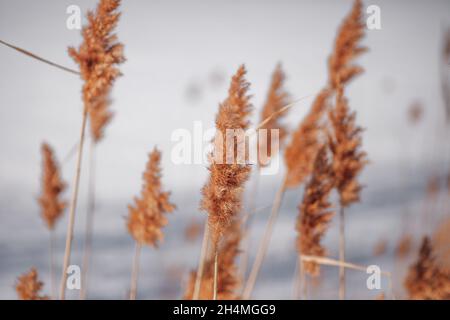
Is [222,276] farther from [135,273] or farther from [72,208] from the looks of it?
[72,208]

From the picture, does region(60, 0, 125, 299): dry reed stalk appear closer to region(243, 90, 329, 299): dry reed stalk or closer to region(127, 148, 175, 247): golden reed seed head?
region(127, 148, 175, 247): golden reed seed head

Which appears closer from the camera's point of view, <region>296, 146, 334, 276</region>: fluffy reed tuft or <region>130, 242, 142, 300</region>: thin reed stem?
<region>130, 242, 142, 300</region>: thin reed stem

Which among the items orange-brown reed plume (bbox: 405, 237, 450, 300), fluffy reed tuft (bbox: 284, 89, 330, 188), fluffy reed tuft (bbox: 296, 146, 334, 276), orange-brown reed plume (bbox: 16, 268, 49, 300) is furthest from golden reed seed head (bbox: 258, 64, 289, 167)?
orange-brown reed plume (bbox: 16, 268, 49, 300)

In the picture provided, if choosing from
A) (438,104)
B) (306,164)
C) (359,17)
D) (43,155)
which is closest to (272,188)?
(306,164)

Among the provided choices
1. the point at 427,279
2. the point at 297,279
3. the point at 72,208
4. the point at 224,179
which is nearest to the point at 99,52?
the point at 72,208

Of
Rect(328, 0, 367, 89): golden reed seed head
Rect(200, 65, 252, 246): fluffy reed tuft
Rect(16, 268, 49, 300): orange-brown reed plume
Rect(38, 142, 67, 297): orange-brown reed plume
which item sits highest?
Rect(328, 0, 367, 89): golden reed seed head

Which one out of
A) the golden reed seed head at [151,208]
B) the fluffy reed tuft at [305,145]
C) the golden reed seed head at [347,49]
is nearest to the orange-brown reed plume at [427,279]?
the fluffy reed tuft at [305,145]

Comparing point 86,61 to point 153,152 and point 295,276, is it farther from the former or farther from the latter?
point 295,276

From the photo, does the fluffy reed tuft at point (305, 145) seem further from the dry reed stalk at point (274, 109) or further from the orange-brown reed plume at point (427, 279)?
the orange-brown reed plume at point (427, 279)
